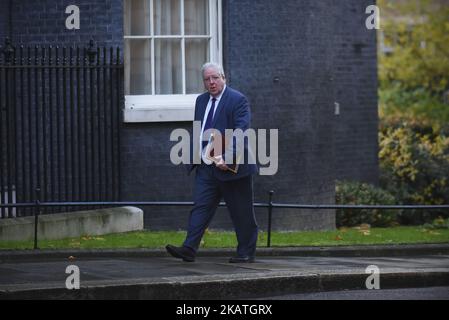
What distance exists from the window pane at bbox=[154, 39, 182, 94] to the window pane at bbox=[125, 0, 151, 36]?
0.25 meters

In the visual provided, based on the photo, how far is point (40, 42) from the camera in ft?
46.0

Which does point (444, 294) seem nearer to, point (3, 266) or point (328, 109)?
point (3, 266)

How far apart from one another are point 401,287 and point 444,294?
66cm

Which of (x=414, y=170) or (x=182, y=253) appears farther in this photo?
(x=414, y=170)

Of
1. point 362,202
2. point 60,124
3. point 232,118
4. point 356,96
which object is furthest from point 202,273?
point 356,96

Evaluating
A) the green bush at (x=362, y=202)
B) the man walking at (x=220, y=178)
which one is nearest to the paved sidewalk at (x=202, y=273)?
the man walking at (x=220, y=178)

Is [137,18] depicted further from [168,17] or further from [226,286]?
[226,286]

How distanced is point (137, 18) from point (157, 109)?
127cm

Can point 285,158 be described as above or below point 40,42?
below

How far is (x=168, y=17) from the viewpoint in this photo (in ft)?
47.9

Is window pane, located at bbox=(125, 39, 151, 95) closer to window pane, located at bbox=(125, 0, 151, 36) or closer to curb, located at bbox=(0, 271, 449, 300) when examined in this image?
window pane, located at bbox=(125, 0, 151, 36)

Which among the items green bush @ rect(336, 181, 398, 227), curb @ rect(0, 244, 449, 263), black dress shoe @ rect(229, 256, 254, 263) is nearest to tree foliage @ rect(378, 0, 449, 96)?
green bush @ rect(336, 181, 398, 227)

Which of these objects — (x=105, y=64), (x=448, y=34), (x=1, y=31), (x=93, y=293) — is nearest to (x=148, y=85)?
(x=105, y=64)

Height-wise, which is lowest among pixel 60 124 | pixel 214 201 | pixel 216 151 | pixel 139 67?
pixel 214 201
